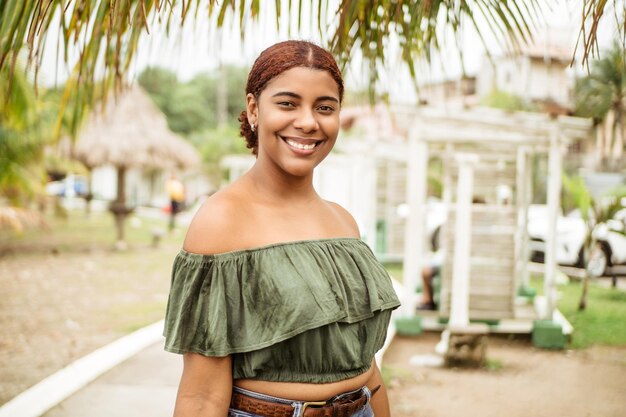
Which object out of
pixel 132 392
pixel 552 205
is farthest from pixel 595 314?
pixel 132 392

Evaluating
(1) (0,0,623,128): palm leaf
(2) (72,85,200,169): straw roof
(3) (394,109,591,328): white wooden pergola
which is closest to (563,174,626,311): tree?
(3) (394,109,591,328): white wooden pergola

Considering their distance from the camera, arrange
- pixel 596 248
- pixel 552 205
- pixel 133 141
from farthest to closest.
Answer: pixel 133 141
pixel 596 248
pixel 552 205

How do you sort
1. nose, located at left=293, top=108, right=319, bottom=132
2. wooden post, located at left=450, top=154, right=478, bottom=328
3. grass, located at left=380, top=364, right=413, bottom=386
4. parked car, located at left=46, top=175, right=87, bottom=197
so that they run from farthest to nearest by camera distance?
parked car, located at left=46, top=175, right=87, bottom=197, wooden post, located at left=450, top=154, right=478, bottom=328, grass, located at left=380, top=364, right=413, bottom=386, nose, located at left=293, top=108, right=319, bottom=132

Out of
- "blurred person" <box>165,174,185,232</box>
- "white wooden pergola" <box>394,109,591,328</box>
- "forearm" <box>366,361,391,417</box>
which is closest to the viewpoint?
"forearm" <box>366,361,391,417</box>

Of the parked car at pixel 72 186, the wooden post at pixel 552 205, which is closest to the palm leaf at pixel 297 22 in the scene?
the wooden post at pixel 552 205

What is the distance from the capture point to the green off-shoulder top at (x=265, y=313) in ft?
5.15

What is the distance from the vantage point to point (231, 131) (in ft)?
120

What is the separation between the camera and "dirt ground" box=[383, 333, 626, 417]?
197 inches

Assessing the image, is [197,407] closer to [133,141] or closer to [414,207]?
[414,207]

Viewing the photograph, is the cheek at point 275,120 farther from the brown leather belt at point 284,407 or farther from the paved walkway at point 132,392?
the paved walkway at point 132,392

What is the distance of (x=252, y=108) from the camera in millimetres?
1796

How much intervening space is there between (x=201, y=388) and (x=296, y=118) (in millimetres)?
700

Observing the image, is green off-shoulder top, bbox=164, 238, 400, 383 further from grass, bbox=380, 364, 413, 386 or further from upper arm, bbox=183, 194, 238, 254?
grass, bbox=380, 364, 413, 386

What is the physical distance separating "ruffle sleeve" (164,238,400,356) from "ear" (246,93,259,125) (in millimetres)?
368
